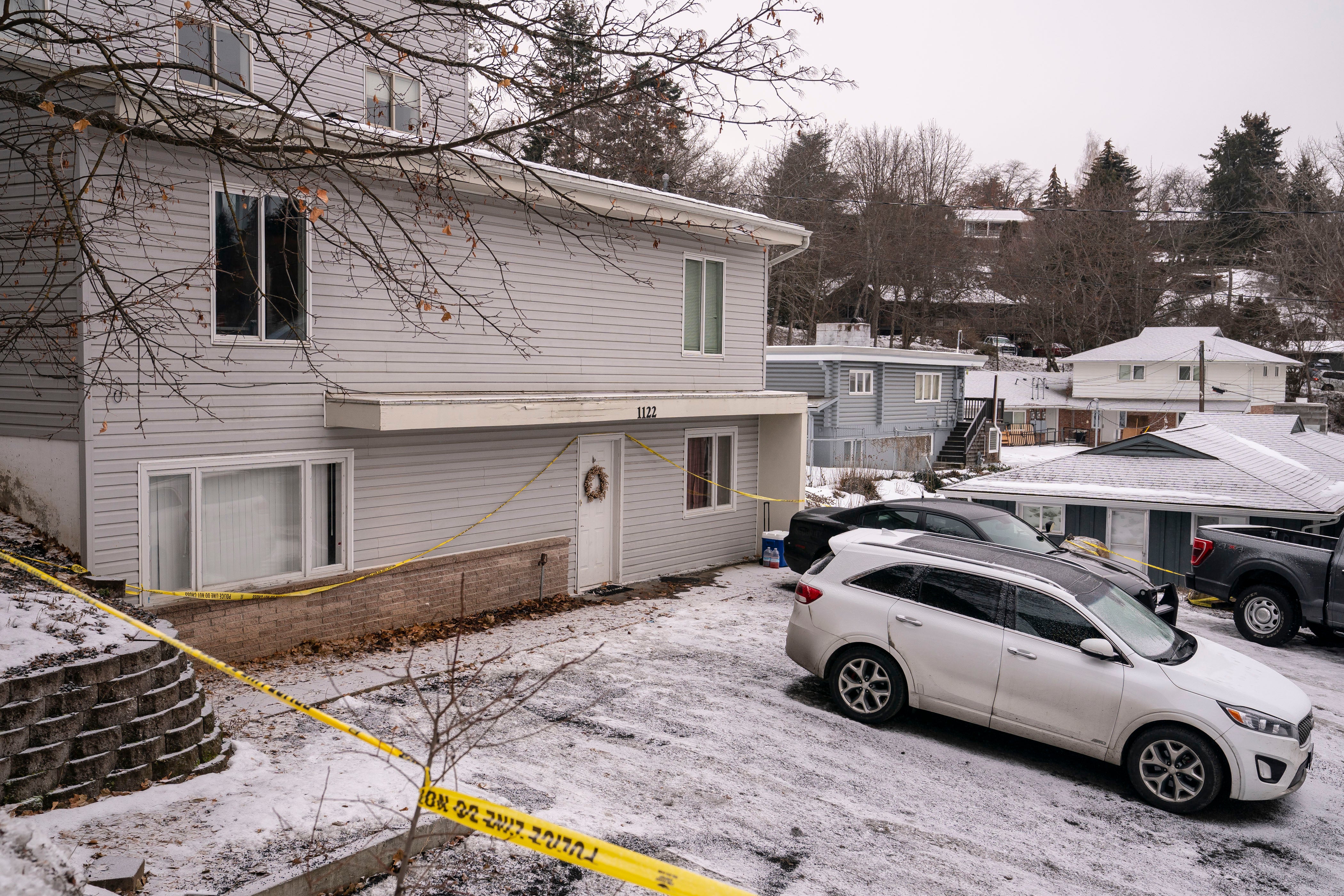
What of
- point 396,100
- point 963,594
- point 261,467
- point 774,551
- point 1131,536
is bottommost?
point 774,551

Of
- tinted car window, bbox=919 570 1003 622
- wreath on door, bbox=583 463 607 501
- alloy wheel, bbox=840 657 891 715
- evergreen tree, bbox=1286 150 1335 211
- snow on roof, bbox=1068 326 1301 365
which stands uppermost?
evergreen tree, bbox=1286 150 1335 211

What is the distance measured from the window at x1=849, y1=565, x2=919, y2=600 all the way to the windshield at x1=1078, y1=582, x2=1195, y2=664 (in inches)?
55.0

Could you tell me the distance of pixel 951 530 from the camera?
12078 millimetres

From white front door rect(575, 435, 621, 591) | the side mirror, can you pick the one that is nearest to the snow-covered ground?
the side mirror

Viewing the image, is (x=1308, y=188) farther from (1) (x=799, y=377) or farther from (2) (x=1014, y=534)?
(2) (x=1014, y=534)

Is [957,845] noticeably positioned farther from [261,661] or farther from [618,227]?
[618,227]

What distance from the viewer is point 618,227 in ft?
43.4

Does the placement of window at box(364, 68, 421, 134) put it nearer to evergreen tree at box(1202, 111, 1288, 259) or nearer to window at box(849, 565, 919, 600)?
window at box(849, 565, 919, 600)

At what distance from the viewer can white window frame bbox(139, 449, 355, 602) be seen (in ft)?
28.6

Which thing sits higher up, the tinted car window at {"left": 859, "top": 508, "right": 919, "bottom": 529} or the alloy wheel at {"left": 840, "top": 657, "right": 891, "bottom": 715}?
the tinted car window at {"left": 859, "top": 508, "right": 919, "bottom": 529}

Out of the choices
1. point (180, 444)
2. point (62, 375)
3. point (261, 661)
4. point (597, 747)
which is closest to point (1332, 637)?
point (597, 747)

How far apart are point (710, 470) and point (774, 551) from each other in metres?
1.84

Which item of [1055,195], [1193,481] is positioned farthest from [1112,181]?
[1193,481]

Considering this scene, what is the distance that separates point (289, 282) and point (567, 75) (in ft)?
15.1
